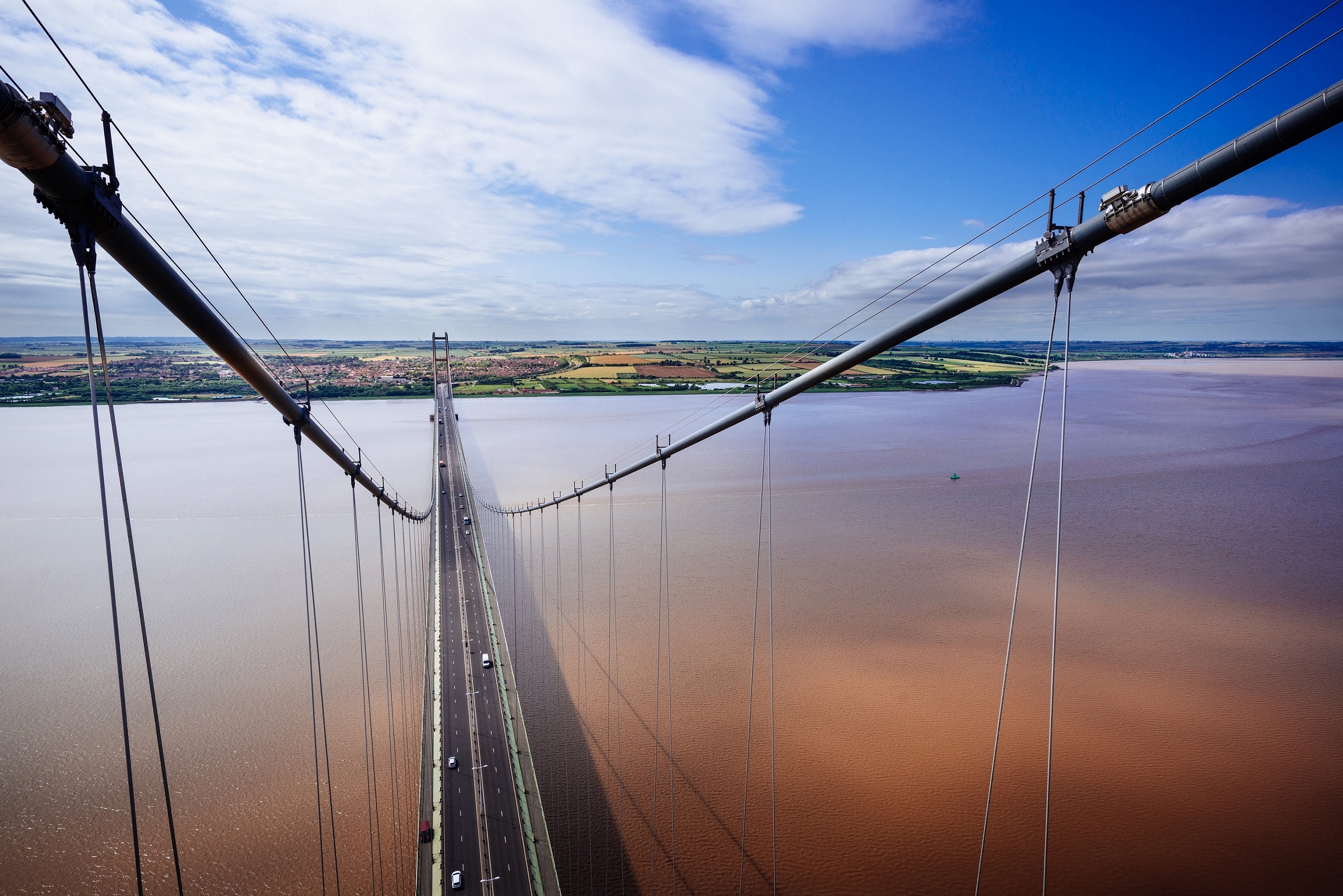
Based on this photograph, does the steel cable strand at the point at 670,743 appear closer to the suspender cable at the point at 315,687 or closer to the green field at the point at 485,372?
the suspender cable at the point at 315,687

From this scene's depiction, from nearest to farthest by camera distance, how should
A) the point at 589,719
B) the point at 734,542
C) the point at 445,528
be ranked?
the point at 589,719 → the point at 734,542 → the point at 445,528

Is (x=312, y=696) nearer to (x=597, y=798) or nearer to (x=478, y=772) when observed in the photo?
(x=478, y=772)

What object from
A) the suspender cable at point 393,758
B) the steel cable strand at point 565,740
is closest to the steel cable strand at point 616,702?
the steel cable strand at point 565,740

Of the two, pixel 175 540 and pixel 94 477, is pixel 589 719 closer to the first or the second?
pixel 175 540

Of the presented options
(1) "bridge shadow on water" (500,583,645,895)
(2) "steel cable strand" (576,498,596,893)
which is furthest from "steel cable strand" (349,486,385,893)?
(2) "steel cable strand" (576,498,596,893)

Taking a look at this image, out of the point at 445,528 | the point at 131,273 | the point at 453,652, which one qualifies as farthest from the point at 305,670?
A: the point at 131,273

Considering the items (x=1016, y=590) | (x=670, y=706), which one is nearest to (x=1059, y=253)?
(x=1016, y=590)
